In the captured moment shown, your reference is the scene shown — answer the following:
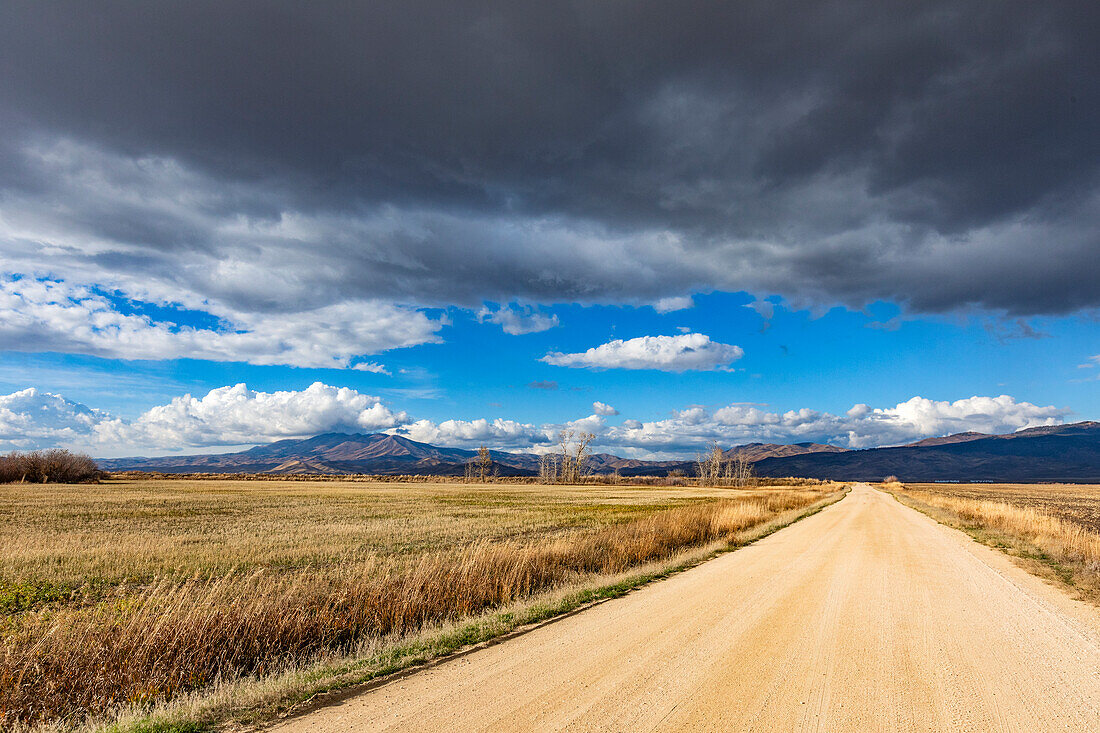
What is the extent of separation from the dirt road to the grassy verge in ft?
1.70

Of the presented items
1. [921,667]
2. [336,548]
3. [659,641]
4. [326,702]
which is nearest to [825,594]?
[921,667]

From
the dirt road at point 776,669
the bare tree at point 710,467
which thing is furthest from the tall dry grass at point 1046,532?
the bare tree at point 710,467

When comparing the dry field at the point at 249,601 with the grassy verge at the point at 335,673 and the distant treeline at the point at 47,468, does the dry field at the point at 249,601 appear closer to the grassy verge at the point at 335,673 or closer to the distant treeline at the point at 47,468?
the grassy verge at the point at 335,673

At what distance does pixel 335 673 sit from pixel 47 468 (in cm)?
12993

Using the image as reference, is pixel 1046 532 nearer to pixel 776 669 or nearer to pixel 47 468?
pixel 776 669

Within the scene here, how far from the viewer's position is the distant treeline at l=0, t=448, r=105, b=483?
95.8 m

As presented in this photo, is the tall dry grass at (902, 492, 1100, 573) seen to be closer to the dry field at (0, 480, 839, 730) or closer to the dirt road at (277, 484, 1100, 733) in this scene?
the dirt road at (277, 484, 1100, 733)

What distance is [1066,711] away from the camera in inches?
248

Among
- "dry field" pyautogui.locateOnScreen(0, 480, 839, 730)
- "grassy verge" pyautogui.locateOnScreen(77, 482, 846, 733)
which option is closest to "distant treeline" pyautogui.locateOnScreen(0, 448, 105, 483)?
"dry field" pyautogui.locateOnScreen(0, 480, 839, 730)

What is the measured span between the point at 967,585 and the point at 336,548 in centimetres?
2010

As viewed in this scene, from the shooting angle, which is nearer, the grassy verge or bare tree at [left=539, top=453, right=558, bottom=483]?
the grassy verge

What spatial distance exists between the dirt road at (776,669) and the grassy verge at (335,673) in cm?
52

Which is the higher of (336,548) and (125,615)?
(125,615)

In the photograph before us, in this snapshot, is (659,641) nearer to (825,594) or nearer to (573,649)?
(573,649)
